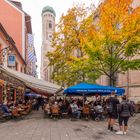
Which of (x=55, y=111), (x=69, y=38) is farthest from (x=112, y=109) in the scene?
Answer: (x=69, y=38)

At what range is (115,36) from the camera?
23.5m

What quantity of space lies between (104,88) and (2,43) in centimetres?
970

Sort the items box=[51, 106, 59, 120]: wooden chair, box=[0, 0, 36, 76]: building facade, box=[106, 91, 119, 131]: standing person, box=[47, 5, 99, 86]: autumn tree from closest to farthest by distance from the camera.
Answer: box=[106, 91, 119, 131]: standing person → box=[51, 106, 59, 120]: wooden chair → box=[47, 5, 99, 86]: autumn tree → box=[0, 0, 36, 76]: building facade

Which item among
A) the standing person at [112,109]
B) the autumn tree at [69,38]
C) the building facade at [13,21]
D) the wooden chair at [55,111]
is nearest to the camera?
the standing person at [112,109]

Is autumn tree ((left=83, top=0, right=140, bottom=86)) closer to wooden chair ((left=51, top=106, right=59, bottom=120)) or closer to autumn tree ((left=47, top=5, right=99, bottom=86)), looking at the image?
autumn tree ((left=47, top=5, right=99, bottom=86))

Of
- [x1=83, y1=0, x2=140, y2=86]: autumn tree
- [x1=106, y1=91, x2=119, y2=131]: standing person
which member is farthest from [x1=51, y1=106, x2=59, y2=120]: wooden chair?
[x1=106, y1=91, x2=119, y2=131]: standing person

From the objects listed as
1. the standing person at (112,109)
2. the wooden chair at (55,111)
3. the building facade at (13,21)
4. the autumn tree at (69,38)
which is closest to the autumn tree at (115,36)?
the autumn tree at (69,38)

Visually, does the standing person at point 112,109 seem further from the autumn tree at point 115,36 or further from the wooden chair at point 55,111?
the autumn tree at point 115,36

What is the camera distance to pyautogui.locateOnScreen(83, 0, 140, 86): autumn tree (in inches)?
915

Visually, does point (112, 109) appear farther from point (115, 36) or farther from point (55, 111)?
point (115, 36)

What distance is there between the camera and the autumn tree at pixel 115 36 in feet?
76.2

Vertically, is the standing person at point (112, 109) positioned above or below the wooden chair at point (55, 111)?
above

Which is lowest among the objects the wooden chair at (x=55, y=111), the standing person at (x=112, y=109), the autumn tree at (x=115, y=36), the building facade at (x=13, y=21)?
the wooden chair at (x=55, y=111)

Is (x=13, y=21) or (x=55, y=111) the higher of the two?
(x=13, y=21)
